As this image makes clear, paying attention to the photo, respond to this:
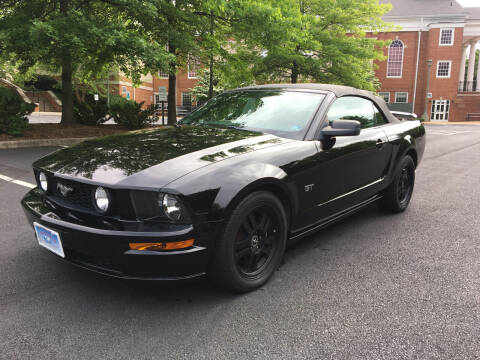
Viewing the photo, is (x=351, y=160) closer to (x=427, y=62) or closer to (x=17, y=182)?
(x=17, y=182)

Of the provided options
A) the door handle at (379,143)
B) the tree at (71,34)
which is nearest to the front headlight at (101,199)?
the door handle at (379,143)

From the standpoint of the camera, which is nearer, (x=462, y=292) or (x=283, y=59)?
(x=462, y=292)

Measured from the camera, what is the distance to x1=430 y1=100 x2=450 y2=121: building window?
4584 centimetres

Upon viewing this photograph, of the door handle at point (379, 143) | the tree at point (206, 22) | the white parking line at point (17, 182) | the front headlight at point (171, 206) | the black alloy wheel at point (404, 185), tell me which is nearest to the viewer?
the front headlight at point (171, 206)

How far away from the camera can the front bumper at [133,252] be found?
7.55 ft

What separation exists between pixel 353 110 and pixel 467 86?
5529cm

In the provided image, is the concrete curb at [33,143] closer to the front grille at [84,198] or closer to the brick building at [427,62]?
the front grille at [84,198]

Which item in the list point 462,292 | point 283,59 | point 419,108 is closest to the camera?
point 462,292

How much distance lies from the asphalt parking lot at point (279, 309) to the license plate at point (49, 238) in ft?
1.20

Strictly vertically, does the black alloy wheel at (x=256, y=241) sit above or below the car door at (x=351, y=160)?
below

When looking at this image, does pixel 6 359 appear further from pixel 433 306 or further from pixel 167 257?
pixel 433 306

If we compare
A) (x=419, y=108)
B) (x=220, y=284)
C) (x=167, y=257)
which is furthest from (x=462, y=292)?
(x=419, y=108)

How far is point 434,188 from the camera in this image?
6.70 meters

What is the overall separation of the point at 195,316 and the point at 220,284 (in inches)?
10.4
